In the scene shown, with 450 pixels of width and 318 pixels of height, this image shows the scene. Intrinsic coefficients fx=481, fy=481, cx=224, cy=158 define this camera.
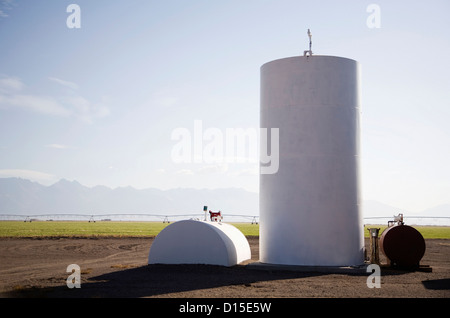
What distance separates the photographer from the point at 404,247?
20719 mm

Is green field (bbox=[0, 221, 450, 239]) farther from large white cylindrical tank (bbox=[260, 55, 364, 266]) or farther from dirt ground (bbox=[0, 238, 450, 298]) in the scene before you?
large white cylindrical tank (bbox=[260, 55, 364, 266])

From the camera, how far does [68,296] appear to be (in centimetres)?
1344

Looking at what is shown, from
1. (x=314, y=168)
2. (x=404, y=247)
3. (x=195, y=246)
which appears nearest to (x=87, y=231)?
(x=195, y=246)

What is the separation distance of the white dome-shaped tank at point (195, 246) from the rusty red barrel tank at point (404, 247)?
261 inches

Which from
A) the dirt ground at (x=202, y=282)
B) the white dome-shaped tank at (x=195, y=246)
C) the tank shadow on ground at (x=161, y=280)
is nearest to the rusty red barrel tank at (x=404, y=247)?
the dirt ground at (x=202, y=282)

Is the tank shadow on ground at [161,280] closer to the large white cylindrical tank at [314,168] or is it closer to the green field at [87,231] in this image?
the large white cylindrical tank at [314,168]

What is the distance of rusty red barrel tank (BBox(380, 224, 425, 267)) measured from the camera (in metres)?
20.7

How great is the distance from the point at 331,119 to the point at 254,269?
6.92m

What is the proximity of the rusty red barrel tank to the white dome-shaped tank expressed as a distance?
6634 millimetres

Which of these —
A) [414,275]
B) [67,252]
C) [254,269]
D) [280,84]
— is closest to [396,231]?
[414,275]

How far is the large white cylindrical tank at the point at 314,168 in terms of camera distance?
63.7ft

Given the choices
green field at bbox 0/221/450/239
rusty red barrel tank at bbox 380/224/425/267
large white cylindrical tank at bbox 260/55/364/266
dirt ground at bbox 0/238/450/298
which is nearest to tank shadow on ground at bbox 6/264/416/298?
dirt ground at bbox 0/238/450/298
